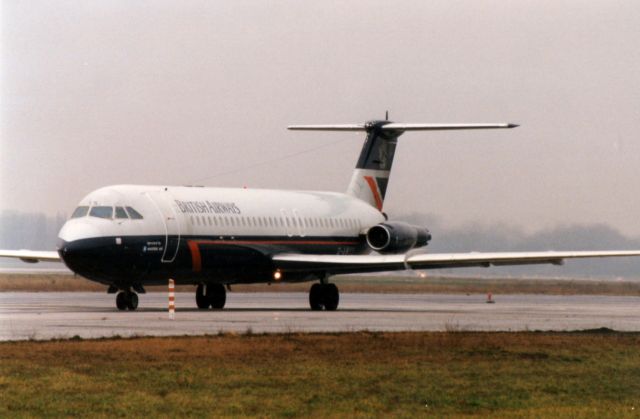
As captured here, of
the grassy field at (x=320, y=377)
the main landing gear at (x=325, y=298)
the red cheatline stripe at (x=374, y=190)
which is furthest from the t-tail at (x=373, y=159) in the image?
the grassy field at (x=320, y=377)

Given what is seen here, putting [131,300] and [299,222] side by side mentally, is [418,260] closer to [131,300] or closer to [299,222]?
[299,222]

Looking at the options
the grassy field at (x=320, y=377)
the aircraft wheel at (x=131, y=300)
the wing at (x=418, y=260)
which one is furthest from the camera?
the wing at (x=418, y=260)

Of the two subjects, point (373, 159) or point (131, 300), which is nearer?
point (131, 300)

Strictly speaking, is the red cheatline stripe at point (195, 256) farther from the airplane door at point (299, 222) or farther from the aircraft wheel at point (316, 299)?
the airplane door at point (299, 222)

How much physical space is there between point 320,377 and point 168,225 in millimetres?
18203

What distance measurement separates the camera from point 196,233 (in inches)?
1420

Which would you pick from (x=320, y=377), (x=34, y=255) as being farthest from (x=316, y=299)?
(x=320, y=377)

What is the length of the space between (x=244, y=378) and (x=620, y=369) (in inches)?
236

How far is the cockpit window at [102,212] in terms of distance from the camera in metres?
33.8

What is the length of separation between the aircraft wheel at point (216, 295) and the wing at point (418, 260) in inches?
76.4

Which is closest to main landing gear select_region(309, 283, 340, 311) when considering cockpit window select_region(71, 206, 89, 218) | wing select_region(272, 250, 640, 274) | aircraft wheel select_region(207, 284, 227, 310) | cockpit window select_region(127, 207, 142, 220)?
wing select_region(272, 250, 640, 274)

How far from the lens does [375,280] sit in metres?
78.9

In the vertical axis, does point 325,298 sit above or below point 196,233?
below

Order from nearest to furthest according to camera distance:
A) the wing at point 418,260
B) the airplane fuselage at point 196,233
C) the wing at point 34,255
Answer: the airplane fuselage at point 196,233, the wing at point 418,260, the wing at point 34,255
